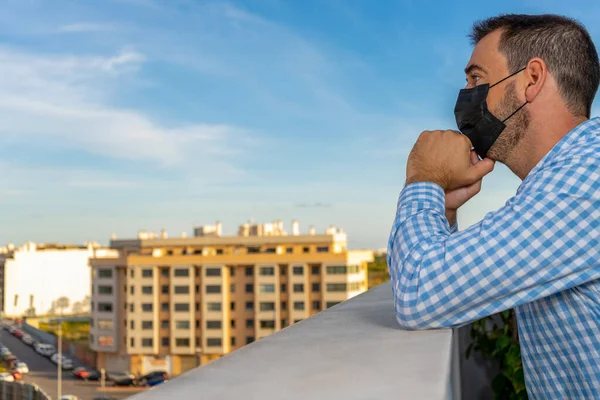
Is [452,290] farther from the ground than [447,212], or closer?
closer

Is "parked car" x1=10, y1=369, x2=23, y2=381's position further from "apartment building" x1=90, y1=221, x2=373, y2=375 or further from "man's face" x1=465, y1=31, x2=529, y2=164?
"man's face" x1=465, y1=31, x2=529, y2=164

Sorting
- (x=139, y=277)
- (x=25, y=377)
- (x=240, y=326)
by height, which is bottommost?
(x=25, y=377)

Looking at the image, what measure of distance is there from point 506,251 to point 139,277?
1791 inches

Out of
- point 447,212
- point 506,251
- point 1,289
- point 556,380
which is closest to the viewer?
point 506,251

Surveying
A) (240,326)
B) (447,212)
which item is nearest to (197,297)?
(240,326)

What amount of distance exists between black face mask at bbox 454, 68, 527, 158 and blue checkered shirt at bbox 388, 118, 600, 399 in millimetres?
199

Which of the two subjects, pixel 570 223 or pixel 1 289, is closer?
pixel 570 223

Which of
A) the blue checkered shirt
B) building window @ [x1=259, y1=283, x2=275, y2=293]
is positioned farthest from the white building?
the blue checkered shirt

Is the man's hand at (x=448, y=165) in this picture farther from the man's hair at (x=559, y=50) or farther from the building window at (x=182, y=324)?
the building window at (x=182, y=324)

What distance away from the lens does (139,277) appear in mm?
45094

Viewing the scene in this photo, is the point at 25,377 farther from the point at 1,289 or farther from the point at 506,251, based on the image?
the point at 506,251

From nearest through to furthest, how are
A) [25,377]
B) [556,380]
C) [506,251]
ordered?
[506,251]
[556,380]
[25,377]

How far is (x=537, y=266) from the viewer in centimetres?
107

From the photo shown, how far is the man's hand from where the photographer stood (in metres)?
1.38
